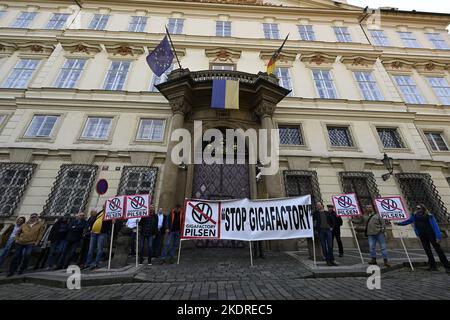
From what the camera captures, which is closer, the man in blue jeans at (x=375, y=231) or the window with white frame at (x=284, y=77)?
the man in blue jeans at (x=375, y=231)

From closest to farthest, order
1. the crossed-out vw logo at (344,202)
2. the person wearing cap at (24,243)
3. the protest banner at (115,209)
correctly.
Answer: the person wearing cap at (24,243)
the protest banner at (115,209)
the crossed-out vw logo at (344,202)

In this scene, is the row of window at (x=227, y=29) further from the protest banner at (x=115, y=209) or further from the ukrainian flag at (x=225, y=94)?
the protest banner at (x=115, y=209)

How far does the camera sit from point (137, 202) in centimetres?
661

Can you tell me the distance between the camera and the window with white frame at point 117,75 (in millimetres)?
13570

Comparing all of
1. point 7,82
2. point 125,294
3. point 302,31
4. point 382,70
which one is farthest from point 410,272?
point 7,82

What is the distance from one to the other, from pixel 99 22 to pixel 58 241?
1814 centimetres

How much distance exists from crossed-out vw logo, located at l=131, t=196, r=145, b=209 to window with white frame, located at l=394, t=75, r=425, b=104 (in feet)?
58.7

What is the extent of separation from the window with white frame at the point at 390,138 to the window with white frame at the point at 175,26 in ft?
54.6

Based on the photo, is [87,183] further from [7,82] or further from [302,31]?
[302,31]

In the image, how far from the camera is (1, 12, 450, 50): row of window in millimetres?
16828

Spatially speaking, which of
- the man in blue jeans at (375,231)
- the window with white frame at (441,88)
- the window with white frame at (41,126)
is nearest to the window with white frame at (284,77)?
the man in blue jeans at (375,231)

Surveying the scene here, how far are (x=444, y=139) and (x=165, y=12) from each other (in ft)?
75.6

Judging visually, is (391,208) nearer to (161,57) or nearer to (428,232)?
(428,232)

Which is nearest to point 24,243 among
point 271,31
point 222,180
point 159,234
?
point 159,234
